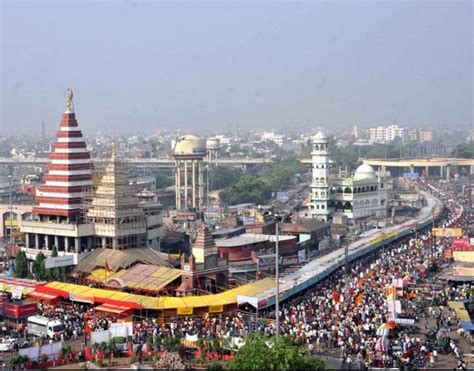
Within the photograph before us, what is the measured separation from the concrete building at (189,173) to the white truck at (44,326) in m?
40.4

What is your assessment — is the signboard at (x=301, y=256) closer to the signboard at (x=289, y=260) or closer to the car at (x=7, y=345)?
the signboard at (x=289, y=260)

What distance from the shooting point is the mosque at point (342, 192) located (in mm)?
59094

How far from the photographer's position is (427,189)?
3484 inches

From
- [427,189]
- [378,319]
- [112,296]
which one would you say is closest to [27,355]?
[112,296]

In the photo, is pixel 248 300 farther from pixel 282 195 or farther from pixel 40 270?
pixel 282 195

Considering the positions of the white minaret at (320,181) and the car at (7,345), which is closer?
the car at (7,345)

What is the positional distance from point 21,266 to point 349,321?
16468mm

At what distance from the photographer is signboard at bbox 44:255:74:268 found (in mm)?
34094

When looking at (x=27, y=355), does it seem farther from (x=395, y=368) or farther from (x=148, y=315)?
(x=395, y=368)

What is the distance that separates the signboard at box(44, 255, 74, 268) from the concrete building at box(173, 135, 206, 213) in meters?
31.7

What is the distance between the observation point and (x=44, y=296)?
99.1ft

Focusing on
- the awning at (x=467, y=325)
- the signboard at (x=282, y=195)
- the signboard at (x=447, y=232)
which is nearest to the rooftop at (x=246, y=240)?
the signboard at (x=447, y=232)

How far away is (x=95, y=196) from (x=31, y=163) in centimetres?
8785

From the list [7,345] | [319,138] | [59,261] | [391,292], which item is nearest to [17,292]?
[59,261]
